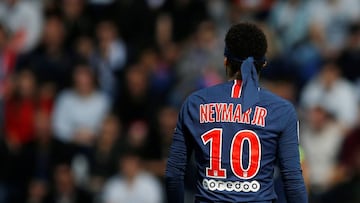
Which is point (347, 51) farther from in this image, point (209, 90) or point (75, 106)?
point (209, 90)

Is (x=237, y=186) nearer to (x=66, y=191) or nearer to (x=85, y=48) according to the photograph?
(x=66, y=191)

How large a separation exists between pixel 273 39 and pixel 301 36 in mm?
563

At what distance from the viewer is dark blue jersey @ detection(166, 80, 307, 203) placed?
571cm

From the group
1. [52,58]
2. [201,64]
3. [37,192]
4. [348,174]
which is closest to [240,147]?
[348,174]

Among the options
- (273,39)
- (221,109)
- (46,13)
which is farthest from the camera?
(46,13)

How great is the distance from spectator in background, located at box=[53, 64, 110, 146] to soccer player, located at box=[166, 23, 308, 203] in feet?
24.9

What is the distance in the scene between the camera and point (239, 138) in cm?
573

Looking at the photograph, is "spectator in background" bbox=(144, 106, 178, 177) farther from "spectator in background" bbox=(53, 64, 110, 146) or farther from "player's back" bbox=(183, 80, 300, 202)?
"player's back" bbox=(183, 80, 300, 202)

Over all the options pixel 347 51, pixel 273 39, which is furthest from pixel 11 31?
pixel 347 51

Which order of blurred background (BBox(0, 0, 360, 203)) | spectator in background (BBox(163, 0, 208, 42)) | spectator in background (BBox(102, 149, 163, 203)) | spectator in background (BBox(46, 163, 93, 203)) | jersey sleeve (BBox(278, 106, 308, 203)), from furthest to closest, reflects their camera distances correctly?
spectator in background (BBox(163, 0, 208, 42)) < blurred background (BBox(0, 0, 360, 203)) < spectator in background (BBox(46, 163, 93, 203)) < spectator in background (BBox(102, 149, 163, 203)) < jersey sleeve (BBox(278, 106, 308, 203))

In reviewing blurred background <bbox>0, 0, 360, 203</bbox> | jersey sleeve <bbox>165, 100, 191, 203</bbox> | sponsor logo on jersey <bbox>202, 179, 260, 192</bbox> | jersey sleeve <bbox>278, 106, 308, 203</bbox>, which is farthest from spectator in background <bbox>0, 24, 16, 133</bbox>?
jersey sleeve <bbox>278, 106, 308, 203</bbox>

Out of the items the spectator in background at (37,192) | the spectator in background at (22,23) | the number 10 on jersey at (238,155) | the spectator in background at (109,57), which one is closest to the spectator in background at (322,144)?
the spectator in background at (109,57)

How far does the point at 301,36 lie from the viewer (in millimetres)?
14984

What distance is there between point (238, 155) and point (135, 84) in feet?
27.2
